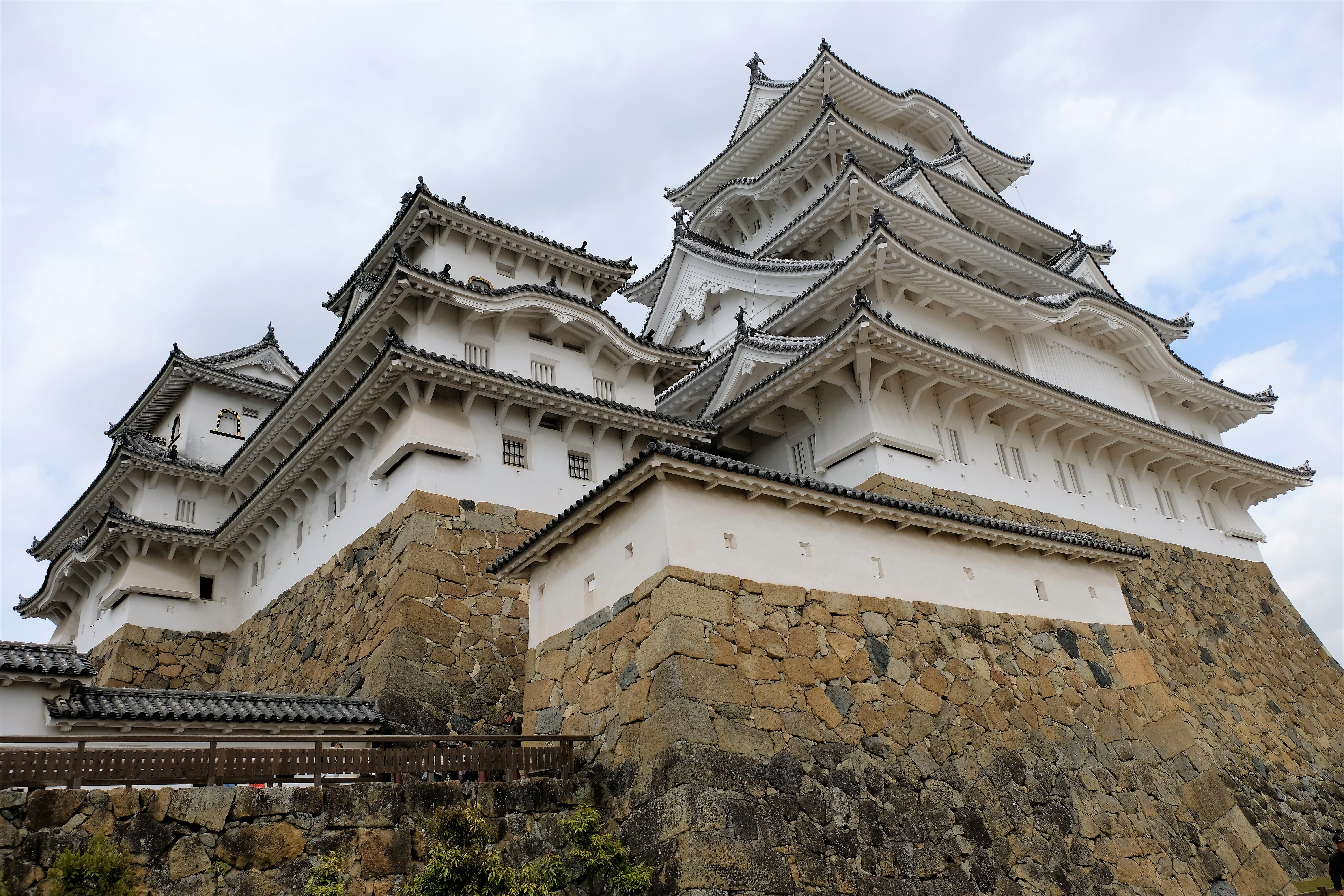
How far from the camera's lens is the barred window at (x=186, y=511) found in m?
21.5

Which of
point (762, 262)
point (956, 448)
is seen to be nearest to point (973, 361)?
point (956, 448)

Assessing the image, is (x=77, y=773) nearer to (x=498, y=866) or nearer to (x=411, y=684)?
(x=498, y=866)

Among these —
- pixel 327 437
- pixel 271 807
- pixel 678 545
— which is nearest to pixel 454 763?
pixel 271 807

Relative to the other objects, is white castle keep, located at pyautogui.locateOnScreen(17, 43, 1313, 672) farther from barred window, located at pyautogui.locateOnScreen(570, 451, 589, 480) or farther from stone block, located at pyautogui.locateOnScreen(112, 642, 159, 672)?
stone block, located at pyautogui.locateOnScreen(112, 642, 159, 672)

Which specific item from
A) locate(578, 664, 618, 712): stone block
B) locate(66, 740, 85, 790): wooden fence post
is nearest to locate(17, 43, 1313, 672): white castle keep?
locate(578, 664, 618, 712): stone block

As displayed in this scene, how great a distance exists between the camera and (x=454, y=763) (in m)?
9.36

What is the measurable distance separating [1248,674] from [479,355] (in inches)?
698

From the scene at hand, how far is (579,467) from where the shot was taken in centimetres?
1675

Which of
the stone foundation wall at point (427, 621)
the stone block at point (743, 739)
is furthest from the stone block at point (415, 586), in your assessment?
the stone block at point (743, 739)

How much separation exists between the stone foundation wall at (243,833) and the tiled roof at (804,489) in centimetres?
336

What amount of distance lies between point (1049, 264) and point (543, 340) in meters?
18.2

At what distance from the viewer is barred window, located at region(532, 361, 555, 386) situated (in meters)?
17.5

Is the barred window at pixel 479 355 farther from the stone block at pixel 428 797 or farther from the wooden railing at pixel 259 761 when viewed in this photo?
the stone block at pixel 428 797

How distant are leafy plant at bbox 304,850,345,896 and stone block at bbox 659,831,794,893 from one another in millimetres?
2804
